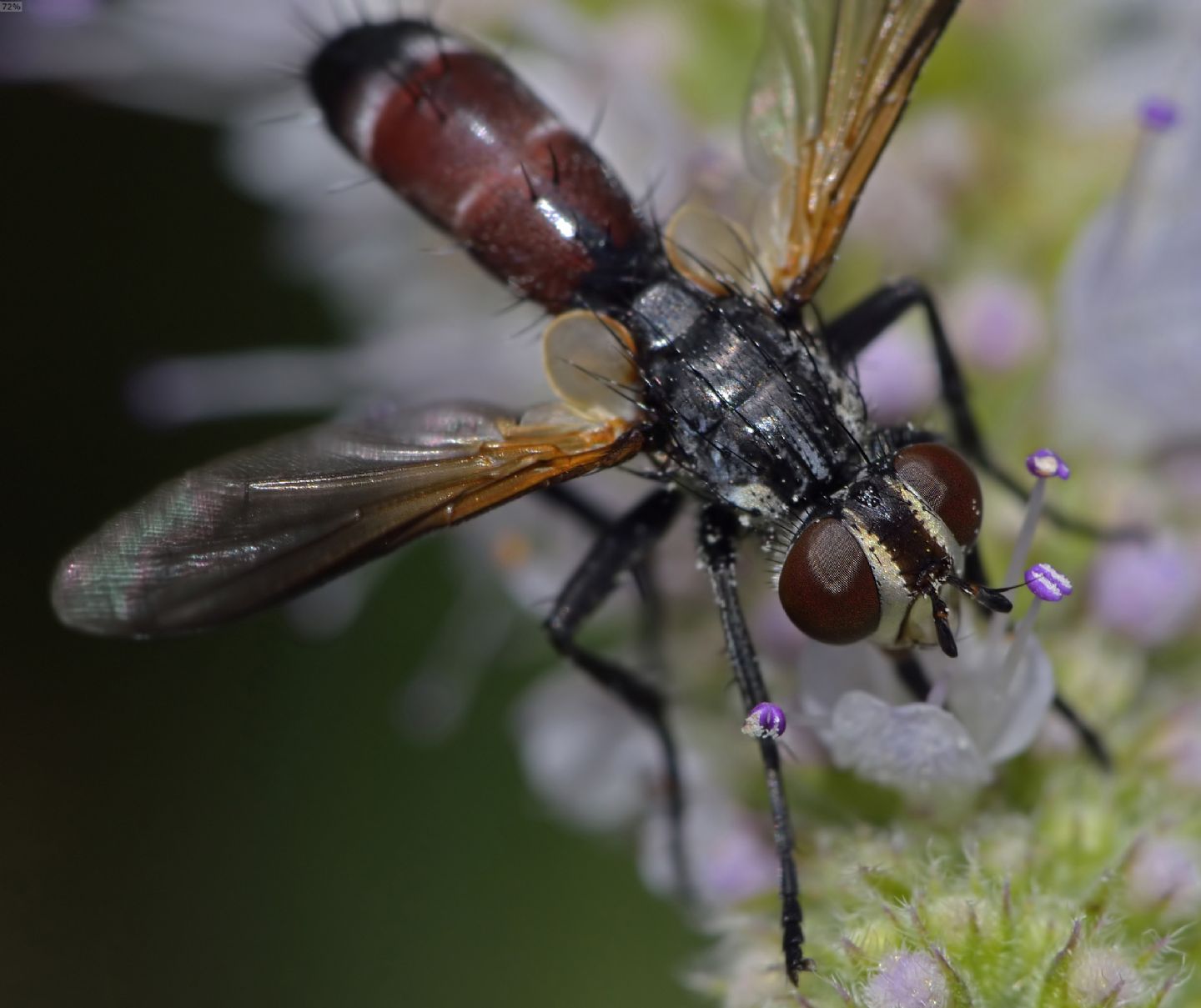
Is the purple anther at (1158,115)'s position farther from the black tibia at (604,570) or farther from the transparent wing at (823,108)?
the black tibia at (604,570)

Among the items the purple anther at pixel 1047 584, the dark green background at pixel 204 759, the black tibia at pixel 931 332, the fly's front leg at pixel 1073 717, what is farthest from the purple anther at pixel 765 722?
the dark green background at pixel 204 759

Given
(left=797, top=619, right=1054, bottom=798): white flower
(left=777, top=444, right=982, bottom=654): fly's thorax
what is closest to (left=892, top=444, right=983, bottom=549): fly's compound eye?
(left=777, top=444, right=982, bottom=654): fly's thorax

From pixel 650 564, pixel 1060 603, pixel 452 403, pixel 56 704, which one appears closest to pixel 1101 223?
pixel 1060 603

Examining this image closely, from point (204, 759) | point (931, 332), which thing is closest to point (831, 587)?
point (931, 332)

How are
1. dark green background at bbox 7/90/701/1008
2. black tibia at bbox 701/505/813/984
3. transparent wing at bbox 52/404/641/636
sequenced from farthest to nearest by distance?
dark green background at bbox 7/90/701/1008 < black tibia at bbox 701/505/813/984 < transparent wing at bbox 52/404/641/636

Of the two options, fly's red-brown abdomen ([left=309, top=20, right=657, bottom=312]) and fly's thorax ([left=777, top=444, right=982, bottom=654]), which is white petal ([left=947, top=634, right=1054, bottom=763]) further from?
fly's red-brown abdomen ([left=309, top=20, right=657, bottom=312])

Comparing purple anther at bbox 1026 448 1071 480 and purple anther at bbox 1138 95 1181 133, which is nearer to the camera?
purple anther at bbox 1026 448 1071 480
